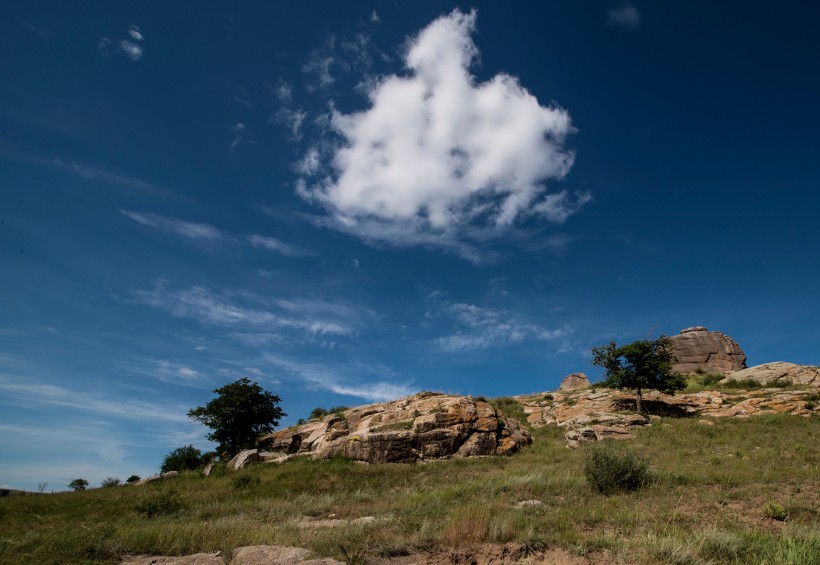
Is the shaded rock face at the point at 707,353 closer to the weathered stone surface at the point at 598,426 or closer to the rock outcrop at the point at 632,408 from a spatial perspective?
the rock outcrop at the point at 632,408

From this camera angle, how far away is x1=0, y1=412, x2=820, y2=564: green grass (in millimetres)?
7441

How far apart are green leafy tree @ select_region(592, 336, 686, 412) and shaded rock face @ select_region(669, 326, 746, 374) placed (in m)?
25.6

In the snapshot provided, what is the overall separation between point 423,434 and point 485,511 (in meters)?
15.4

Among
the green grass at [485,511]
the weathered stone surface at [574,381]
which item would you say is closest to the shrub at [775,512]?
the green grass at [485,511]

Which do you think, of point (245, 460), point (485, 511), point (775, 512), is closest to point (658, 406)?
point (775, 512)

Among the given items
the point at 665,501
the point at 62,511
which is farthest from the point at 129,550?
the point at 62,511

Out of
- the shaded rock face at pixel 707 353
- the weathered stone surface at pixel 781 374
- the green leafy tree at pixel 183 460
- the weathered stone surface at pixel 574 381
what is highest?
the shaded rock face at pixel 707 353

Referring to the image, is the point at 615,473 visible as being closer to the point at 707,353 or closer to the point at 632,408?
the point at 632,408

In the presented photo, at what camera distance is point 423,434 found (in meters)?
24.4

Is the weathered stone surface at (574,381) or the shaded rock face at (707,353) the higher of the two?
the shaded rock face at (707,353)

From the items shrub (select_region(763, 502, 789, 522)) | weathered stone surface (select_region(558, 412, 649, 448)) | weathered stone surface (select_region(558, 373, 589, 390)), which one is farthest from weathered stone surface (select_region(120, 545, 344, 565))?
weathered stone surface (select_region(558, 373, 589, 390))

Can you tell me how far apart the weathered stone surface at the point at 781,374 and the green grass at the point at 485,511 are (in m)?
19.8

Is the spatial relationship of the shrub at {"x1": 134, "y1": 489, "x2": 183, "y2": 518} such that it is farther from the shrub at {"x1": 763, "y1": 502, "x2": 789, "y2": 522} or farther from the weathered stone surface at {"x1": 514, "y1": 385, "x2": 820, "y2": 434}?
the weathered stone surface at {"x1": 514, "y1": 385, "x2": 820, "y2": 434}

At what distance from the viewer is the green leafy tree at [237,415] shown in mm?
37531
